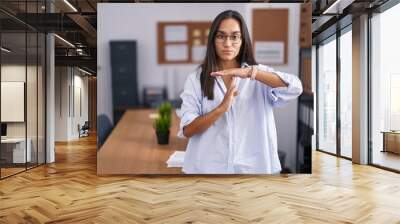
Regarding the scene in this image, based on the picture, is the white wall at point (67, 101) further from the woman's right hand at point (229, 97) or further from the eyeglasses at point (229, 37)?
the woman's right hand at point (229, 97)

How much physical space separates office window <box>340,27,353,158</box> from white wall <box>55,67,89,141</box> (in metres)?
8.55

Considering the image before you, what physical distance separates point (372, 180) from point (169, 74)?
3228 millimetres

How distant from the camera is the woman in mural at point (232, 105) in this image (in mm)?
5465

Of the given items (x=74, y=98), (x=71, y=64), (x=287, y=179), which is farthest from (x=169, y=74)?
(x=74, y=98)

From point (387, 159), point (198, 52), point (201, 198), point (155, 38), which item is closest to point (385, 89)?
point (387, 159)

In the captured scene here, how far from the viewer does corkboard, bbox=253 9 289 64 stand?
5715 mm

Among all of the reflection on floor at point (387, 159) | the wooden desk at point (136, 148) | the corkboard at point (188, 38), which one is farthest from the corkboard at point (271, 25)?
the reflection on floor at point (387, 159)

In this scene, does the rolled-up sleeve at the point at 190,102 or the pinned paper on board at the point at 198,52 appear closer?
the rolled-up sleeve at the point at 190,102

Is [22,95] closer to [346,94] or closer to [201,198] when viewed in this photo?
[201,198]

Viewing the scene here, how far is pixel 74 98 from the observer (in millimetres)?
14062

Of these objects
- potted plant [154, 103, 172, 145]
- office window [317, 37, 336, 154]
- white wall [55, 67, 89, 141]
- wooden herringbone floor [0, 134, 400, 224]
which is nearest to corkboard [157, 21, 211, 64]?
potted plant [154, 103, 172, 145]

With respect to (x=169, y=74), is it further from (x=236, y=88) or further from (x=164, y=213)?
(x=164, y=213)

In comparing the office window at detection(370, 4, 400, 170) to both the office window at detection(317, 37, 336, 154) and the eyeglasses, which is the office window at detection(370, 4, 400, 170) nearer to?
the office window at detection(317, 37, 336, 154)

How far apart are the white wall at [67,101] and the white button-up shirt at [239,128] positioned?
8690mm
